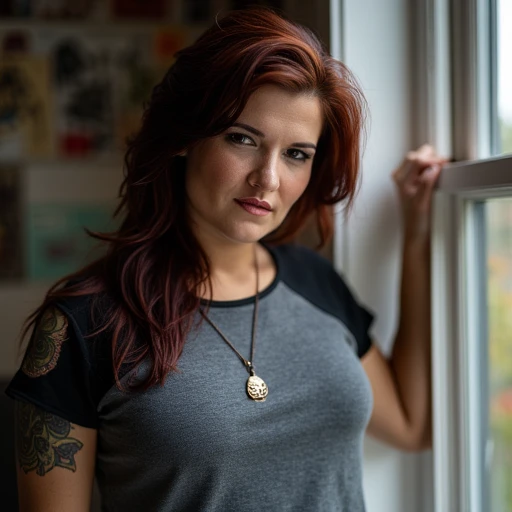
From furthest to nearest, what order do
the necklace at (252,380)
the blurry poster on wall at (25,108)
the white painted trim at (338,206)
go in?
1. the blurry poster on wall at (25,108)
2. the white painted trim at (338,206)
3. the necklace at (252,380)

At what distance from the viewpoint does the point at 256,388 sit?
1125mm

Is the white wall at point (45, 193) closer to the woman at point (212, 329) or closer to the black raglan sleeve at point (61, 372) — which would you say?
the woman at point (212, 329)

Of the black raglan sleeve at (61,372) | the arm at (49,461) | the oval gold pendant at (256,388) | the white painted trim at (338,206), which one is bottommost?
the arm at (49,461)

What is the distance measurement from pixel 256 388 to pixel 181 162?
41cm

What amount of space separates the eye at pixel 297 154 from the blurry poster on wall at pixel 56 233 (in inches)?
53.5

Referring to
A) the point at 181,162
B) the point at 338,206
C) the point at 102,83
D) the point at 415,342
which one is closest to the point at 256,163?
the point at 181,162

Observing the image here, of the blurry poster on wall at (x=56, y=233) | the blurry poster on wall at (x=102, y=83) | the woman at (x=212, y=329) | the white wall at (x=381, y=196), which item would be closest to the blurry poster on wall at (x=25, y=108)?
the blurry poster on wall at (x=102, y=83)

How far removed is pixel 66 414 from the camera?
107 centimetres

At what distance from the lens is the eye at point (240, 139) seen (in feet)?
3.58

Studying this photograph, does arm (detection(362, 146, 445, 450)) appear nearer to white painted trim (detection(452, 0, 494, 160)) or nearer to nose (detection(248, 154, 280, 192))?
white painted trim (detection(452, 0, 494, 160))

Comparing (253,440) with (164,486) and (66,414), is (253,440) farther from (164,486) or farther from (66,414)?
(66,414)

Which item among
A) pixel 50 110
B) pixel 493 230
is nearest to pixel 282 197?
pixel 493 230

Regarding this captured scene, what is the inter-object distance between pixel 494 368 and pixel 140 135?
0.75 m

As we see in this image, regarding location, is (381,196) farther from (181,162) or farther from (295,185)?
→ (181,162)
